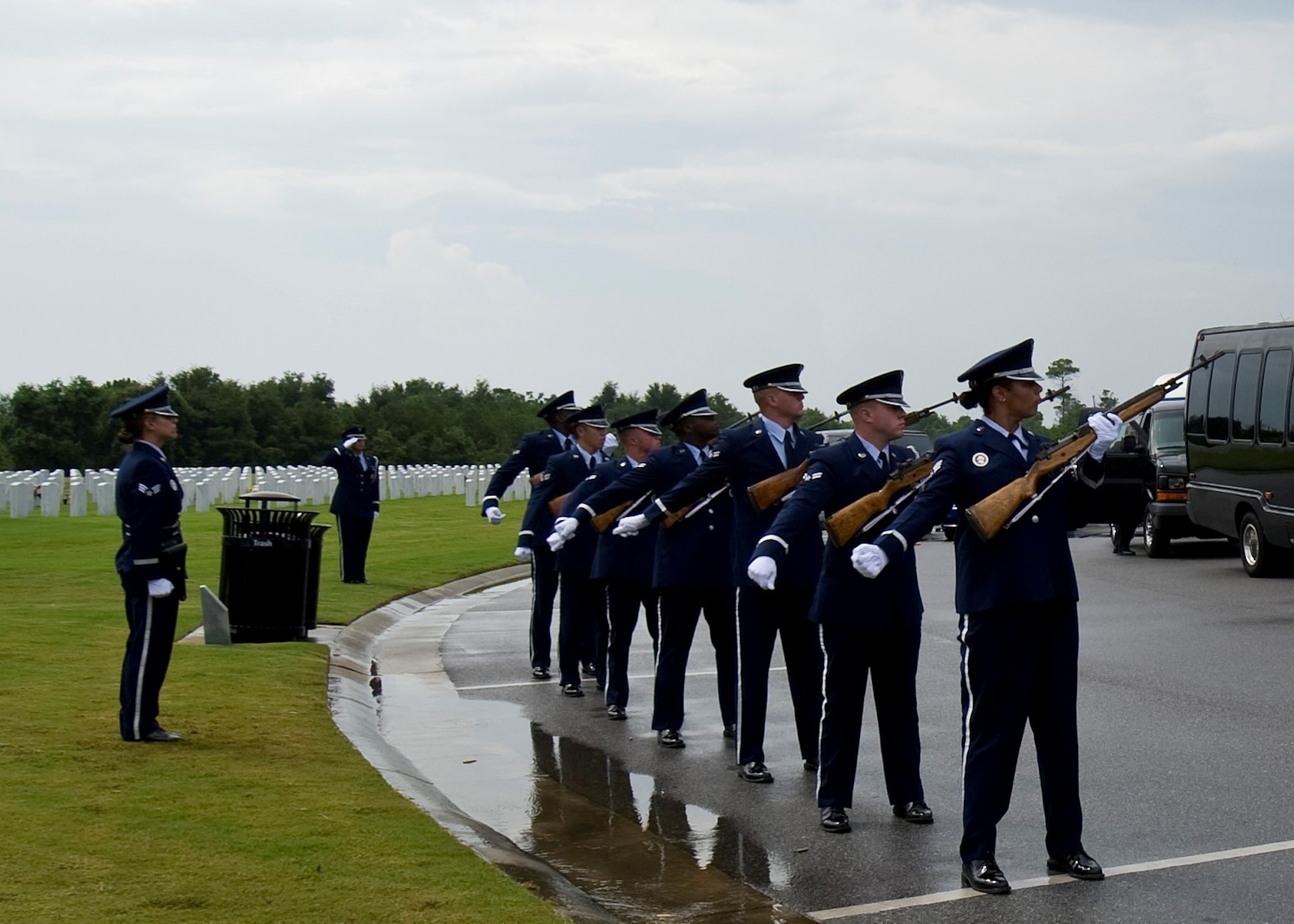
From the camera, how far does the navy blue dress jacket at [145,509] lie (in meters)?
9.13

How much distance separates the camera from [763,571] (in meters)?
7.85

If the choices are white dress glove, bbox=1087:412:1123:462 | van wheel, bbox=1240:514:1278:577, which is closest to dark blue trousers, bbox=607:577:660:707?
white dress glove, bbox=1087:412:1123:462

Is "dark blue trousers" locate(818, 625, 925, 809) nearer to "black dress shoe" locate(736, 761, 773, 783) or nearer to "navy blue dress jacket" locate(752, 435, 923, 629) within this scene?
"navy blue dress jacket" locate(752, 435, 923, 629)

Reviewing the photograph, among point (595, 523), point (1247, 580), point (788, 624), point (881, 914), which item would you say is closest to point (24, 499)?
point (1247, 580)

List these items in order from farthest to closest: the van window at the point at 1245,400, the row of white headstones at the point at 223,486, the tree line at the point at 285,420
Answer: the tree line at the point at 285,420, the row of white headstones at the point at 223,486, the van window at the point at 1245,400

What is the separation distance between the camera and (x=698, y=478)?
9453mm

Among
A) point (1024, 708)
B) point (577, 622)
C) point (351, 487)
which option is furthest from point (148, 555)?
point (351, 487)

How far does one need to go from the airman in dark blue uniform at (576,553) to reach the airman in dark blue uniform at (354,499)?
7339 millimetres

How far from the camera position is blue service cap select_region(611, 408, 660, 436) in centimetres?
1177

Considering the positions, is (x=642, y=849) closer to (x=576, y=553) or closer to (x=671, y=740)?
(x=671, y=740)

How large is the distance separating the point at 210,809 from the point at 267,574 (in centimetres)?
719

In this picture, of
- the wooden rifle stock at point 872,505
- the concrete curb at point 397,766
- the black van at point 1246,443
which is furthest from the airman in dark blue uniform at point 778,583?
the black van at point 1246,443

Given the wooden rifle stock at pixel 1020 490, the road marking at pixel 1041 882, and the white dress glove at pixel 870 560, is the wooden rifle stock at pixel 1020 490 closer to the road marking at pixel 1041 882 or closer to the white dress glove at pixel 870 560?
the white dress glove at pixel 870 560

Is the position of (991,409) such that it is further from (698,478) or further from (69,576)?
(69,576)
